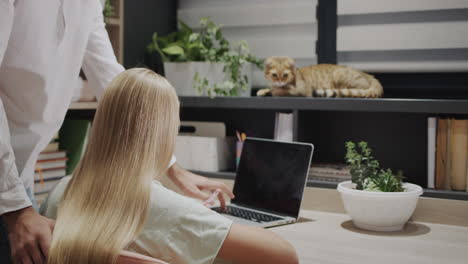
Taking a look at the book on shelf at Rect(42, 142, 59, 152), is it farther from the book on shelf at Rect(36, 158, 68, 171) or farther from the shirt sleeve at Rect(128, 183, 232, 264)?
the shirt sleeve at Rect(128, 183, 232, 264)

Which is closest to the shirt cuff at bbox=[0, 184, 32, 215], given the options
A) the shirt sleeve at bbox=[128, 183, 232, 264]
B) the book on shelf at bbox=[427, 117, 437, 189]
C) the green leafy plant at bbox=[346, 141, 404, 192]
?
the shirt sleeve at bbox=[128, 183, 232, 264]

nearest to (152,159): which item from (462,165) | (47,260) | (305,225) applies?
(47,260)

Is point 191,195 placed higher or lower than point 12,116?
lower

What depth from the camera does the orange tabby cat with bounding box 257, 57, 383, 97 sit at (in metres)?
2.06

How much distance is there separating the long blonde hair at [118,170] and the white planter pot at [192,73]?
109 cm

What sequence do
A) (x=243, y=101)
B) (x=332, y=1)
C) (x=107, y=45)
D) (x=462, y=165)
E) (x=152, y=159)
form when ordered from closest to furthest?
(x=152, y=159), (x=107, y=45), (x=462, y=165), (x=243, y=101), (x=332, y=1)

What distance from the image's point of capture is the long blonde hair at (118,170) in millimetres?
1030

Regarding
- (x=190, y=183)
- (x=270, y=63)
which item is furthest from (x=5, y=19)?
(x=270, y=63)

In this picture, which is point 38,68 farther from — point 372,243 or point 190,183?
point 372,243

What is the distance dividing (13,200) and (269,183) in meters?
0.91

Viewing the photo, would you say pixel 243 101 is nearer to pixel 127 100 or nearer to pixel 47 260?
pixel 127 100

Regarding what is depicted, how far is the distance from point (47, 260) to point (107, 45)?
0.77m

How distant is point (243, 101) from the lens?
2.15m

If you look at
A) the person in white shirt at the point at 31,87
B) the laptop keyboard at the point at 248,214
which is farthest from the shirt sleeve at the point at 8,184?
the laptop keyboard at the point at 248,214
